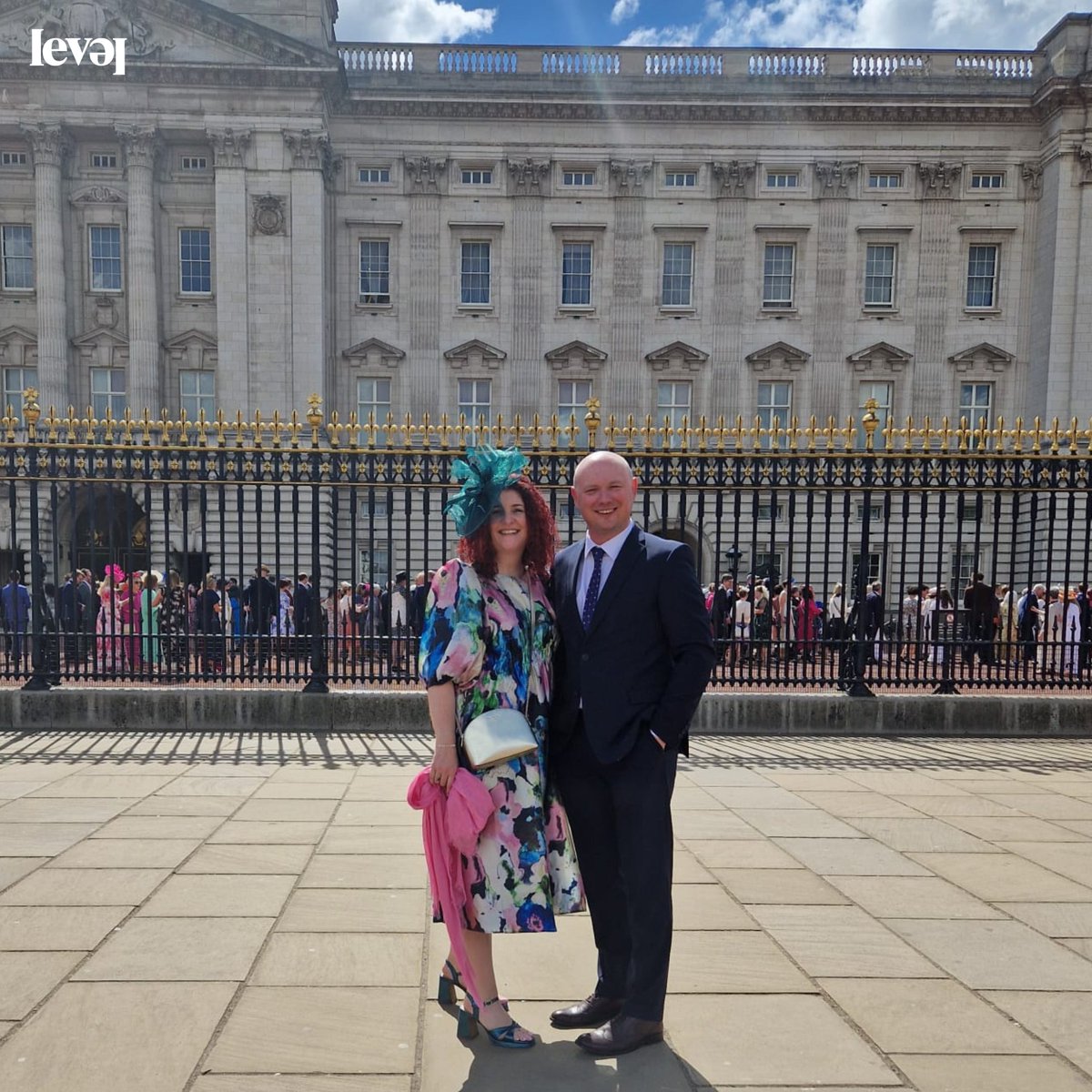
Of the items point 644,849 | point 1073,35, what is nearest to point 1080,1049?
point 644,849

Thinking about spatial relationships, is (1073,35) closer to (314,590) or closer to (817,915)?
(314,590)

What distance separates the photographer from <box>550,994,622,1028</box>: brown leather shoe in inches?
122

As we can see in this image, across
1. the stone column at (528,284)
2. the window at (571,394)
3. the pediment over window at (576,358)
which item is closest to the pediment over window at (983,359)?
the pediment over window at (576,358)

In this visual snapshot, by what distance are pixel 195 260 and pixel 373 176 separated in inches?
251

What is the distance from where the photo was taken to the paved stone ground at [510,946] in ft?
9.32

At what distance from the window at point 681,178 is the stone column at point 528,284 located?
4036 millimetres

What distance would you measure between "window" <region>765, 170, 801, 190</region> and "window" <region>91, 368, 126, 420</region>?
21998 mm

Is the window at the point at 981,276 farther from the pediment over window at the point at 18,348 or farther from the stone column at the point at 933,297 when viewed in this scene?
the pediment over window at the point at 18,348

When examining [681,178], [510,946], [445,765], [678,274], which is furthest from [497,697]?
[681,178]

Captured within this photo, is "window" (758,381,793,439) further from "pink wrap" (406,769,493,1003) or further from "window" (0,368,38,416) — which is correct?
"pink wrap" (406,769,493,1003)

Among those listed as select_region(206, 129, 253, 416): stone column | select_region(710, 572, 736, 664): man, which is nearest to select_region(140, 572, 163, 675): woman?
select_region(710, 572, 736, 664): man

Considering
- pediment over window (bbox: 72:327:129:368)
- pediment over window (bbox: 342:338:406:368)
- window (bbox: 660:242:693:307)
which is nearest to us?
pediment over window (bbox: 72:327:129:368)

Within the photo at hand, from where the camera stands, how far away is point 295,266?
27328 millimetres

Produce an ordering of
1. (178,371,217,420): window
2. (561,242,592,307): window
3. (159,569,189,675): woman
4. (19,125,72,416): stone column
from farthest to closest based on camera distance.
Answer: (561,242,592,307): window < (178,371,217,420): window < (19,125,72,416): stone column < (159,569,189,675): woman
